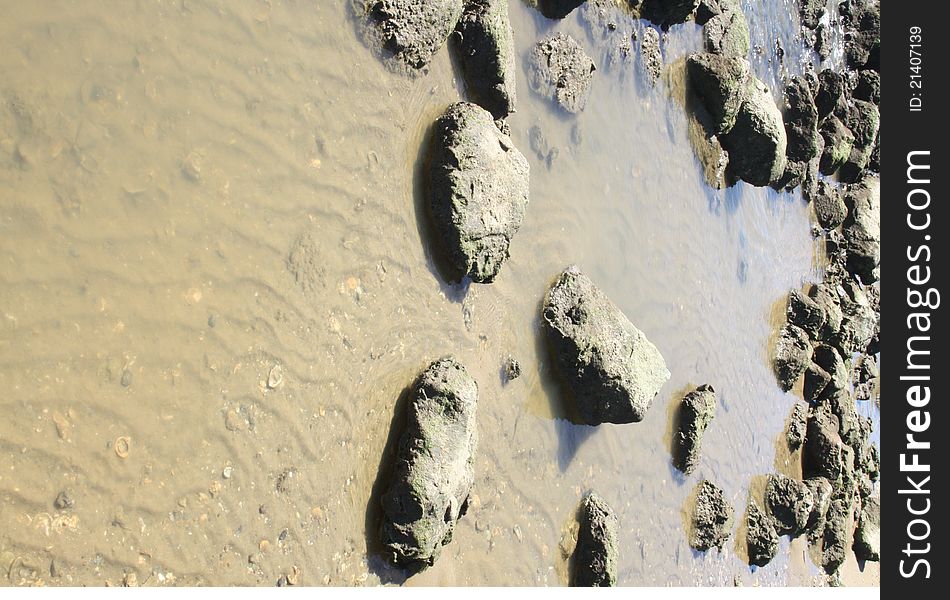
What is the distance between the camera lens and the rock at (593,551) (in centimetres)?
372

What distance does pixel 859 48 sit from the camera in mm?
7285

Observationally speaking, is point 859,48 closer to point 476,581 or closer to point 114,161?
point 476,581

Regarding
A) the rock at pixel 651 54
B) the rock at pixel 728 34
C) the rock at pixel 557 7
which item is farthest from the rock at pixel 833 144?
the rock at pixel 557 7

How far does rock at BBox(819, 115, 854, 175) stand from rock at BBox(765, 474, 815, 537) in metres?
2.39

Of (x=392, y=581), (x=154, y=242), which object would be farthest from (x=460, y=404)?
(x=154, y=242)

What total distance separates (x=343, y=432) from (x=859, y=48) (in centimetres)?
618

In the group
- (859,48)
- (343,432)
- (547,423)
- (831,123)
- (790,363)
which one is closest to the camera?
(343,432)

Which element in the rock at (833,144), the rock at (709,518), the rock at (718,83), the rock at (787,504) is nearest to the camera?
the rock at (709,518)

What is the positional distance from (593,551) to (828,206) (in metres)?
4.05

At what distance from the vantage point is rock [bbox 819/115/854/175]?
657 centimetres

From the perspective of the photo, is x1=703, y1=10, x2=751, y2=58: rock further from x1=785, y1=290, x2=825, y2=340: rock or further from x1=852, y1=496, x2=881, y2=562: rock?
x1=852, y1=496, x2=881, y2=562: rock

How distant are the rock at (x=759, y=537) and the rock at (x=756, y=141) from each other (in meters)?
1.92

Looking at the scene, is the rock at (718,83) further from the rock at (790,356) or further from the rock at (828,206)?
the rock at (828,206)

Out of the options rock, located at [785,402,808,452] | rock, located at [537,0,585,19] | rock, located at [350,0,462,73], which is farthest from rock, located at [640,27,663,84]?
rock, located at [785,402,808,452]
